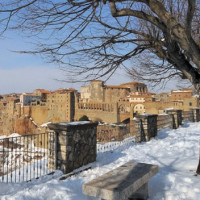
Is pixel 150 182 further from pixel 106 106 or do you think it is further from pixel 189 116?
pixel 106 106

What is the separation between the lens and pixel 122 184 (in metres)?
3.13

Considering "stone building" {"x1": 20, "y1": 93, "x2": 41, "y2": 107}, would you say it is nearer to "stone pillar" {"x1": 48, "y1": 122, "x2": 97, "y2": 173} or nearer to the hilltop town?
the hilltop town

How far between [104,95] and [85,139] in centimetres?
6536

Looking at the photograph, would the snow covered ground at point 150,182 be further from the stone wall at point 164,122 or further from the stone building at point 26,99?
the stone building at point 26,99

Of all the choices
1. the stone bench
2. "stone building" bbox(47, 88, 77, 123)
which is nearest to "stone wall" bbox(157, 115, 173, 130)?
the stone bench

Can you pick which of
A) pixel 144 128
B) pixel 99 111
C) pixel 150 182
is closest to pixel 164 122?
pixel 144 128

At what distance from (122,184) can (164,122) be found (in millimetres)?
11163

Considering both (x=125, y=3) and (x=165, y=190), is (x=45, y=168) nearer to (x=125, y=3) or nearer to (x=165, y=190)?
(x=165, y=190)

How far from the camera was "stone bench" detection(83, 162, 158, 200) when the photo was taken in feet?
9.51

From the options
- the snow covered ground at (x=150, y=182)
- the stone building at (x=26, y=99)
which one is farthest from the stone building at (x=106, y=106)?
the snow covered ground at (x=150, y=182)

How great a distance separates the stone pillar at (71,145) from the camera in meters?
5.54

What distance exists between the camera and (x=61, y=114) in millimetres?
57125

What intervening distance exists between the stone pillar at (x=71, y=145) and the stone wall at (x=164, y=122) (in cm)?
794

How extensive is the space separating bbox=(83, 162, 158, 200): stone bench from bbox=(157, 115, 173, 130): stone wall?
30.9ft
